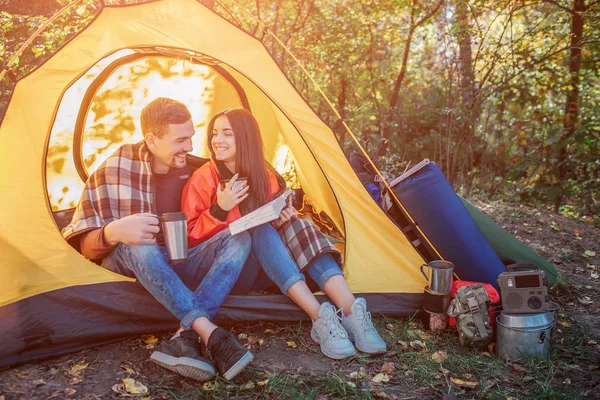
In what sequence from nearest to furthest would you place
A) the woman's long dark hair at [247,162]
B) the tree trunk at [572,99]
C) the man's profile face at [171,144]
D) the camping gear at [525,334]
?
the camping gear at [525,334] → the man's profile face at [171,144] → the woman's long dark hair at [247,162] → the tree trunk at [572,99]

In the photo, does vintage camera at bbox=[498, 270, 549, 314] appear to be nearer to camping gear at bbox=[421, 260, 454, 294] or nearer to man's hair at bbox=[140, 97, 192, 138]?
camping gear at bbox=[421, 260, 454, 294]

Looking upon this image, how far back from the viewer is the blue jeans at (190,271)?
7.85ft

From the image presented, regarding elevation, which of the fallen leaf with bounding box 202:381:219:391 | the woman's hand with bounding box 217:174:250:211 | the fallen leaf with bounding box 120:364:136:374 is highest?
the woman's hand with bounding box 217:174:250:211

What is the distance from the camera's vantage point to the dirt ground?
2197 millimetres

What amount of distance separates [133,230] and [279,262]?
0.73 meters

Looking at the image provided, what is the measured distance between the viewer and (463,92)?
267 inches

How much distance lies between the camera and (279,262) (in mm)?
2621

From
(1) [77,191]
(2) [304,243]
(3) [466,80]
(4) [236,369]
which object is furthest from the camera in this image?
(3) [466,80]

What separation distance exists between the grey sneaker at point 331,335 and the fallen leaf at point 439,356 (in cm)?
41

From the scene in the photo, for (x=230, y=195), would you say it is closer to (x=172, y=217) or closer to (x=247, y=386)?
(x=172, y=217)

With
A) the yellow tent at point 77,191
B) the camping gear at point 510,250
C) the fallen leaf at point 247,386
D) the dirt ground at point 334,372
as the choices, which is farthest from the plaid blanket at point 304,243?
the camping gear at point 510,250

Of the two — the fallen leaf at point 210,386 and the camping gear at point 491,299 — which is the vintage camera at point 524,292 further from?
the fallen leaf at point 210,386

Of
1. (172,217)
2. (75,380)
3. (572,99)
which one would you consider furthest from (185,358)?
(572,99)

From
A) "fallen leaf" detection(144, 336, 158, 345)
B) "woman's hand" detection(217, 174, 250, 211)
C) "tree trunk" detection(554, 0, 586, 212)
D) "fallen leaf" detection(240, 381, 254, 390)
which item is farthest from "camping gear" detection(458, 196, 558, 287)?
"tree trunk" detection(554, 0, 586, 212)
